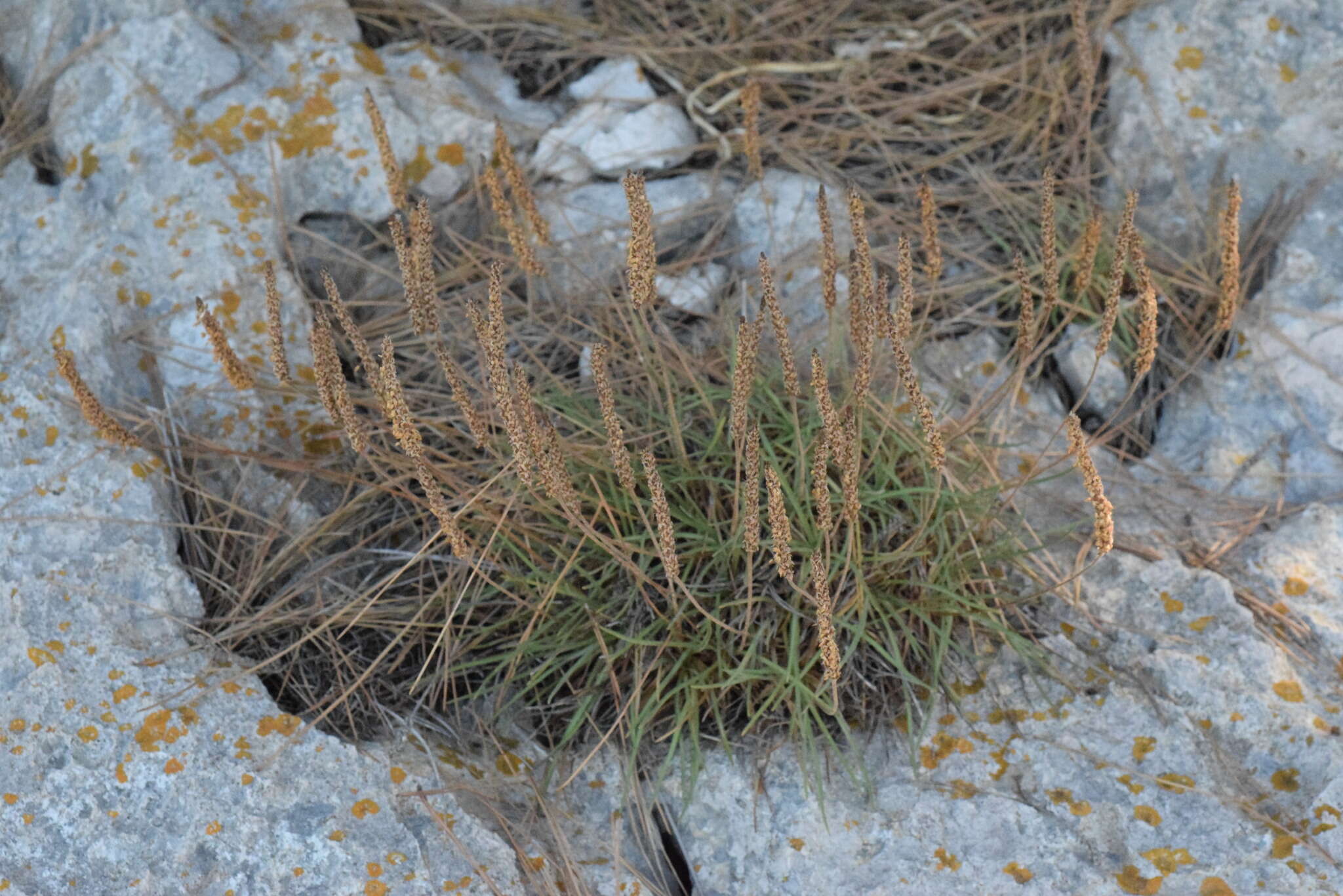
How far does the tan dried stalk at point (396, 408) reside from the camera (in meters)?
1.70

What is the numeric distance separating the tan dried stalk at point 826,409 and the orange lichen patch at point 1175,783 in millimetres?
912

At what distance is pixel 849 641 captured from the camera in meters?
2.22

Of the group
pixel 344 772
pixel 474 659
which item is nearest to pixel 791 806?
pixel 474 659

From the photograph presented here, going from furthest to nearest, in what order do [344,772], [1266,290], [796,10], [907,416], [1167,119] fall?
[796,10]
[1167,119]
[1266,290]
[907,416]
[344,772]

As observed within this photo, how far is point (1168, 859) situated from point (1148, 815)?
81mm

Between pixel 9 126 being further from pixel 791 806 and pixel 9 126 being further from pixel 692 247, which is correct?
pixel 791 806

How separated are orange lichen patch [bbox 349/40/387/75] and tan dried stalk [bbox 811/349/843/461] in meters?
1.99

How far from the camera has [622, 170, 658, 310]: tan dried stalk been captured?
1.72 m

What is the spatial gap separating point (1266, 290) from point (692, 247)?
1.45 m

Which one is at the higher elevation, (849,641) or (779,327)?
(779,327)

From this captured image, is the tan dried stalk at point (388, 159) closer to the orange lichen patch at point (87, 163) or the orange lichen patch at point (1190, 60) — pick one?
the orange lichen patch at point (87, 163)

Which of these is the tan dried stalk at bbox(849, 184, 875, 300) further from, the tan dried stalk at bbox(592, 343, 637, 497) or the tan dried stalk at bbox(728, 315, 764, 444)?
the tan dried stalk at bbox(592, 343, 637, 497)

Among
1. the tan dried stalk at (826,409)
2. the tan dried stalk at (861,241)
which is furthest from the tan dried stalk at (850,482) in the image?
the tan dried stalk at (861,241)

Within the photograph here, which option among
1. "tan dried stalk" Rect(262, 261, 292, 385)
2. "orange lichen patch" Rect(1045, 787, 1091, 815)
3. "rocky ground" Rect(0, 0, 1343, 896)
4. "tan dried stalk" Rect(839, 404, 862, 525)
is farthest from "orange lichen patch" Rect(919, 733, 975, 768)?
"tan dried stalk" Rect(262, 261, 292, 385)
